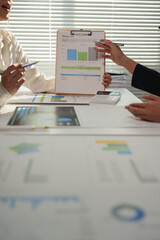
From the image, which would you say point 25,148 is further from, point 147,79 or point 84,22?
point 84,22

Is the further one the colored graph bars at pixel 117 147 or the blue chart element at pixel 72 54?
the blue chart element at pixel 72 54

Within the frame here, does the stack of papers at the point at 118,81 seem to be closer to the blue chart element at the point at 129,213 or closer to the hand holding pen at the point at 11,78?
the hand holding pen at the point at 11,78

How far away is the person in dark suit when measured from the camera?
1.09m

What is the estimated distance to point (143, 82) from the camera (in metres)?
1.50

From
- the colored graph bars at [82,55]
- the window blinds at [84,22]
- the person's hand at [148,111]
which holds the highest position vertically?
the window blinds at [84,22]

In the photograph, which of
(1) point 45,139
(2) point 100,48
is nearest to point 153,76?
(2) point 100,48

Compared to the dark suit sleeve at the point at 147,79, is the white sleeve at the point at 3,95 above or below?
below

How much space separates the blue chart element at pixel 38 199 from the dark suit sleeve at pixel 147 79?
1080 millimetres

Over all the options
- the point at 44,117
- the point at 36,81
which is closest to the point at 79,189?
the point at 44,117

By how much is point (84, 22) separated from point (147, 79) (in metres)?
1.38

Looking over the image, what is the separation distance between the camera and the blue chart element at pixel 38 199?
51 cm

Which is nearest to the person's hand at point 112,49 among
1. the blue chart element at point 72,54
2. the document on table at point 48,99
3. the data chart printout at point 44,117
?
the blue chart element at point 72,54

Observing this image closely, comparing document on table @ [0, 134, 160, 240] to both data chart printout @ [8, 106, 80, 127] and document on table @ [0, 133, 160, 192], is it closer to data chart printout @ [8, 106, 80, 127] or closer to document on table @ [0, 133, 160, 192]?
document on table @ [0, 133, 160, 192]

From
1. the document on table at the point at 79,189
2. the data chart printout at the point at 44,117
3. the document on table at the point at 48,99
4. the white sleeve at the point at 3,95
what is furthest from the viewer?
the document on table at the point at 48,99
